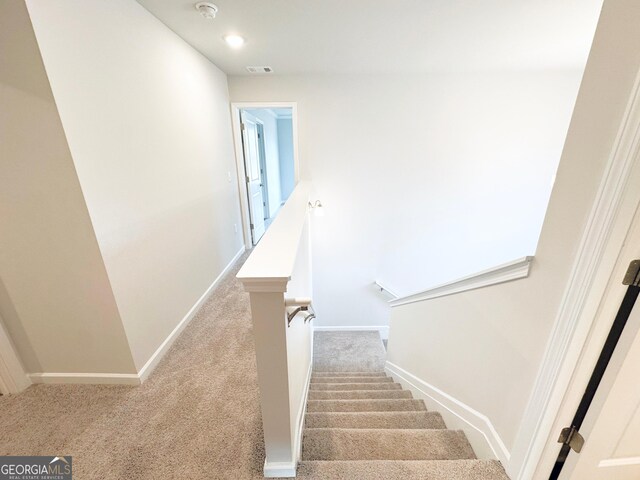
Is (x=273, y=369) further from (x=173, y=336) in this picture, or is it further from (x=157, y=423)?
(x=173, y=336)

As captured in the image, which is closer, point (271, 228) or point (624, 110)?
point (624, 110)

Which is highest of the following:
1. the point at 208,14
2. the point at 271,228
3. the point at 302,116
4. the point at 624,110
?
the point at 208,14

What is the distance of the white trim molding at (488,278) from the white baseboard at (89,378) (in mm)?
2001

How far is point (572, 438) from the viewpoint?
0.96m

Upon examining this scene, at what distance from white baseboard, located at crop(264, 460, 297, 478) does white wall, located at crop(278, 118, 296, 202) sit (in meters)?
7.00

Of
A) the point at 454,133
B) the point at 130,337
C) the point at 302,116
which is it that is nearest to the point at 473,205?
the point at 454,133

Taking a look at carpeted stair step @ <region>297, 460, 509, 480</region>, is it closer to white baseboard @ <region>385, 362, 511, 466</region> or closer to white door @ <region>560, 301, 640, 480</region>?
white baseboard @ <region>385, 362, 511, 466</region>

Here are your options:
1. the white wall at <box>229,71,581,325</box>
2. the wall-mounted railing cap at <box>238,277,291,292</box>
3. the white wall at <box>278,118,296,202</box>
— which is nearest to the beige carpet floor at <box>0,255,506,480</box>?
the wall-mounted railing cap at <box>238,277,291,292</box>

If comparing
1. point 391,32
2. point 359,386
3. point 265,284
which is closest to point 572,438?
point 265,284

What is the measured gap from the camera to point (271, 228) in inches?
54.3

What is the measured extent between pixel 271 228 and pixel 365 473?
1.16 m

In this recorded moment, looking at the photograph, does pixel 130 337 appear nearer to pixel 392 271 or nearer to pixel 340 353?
pixel 340 353

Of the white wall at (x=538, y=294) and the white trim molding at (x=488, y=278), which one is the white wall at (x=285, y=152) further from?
the white wall at (x=538, y=294)

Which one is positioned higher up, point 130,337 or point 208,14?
point 208,14
